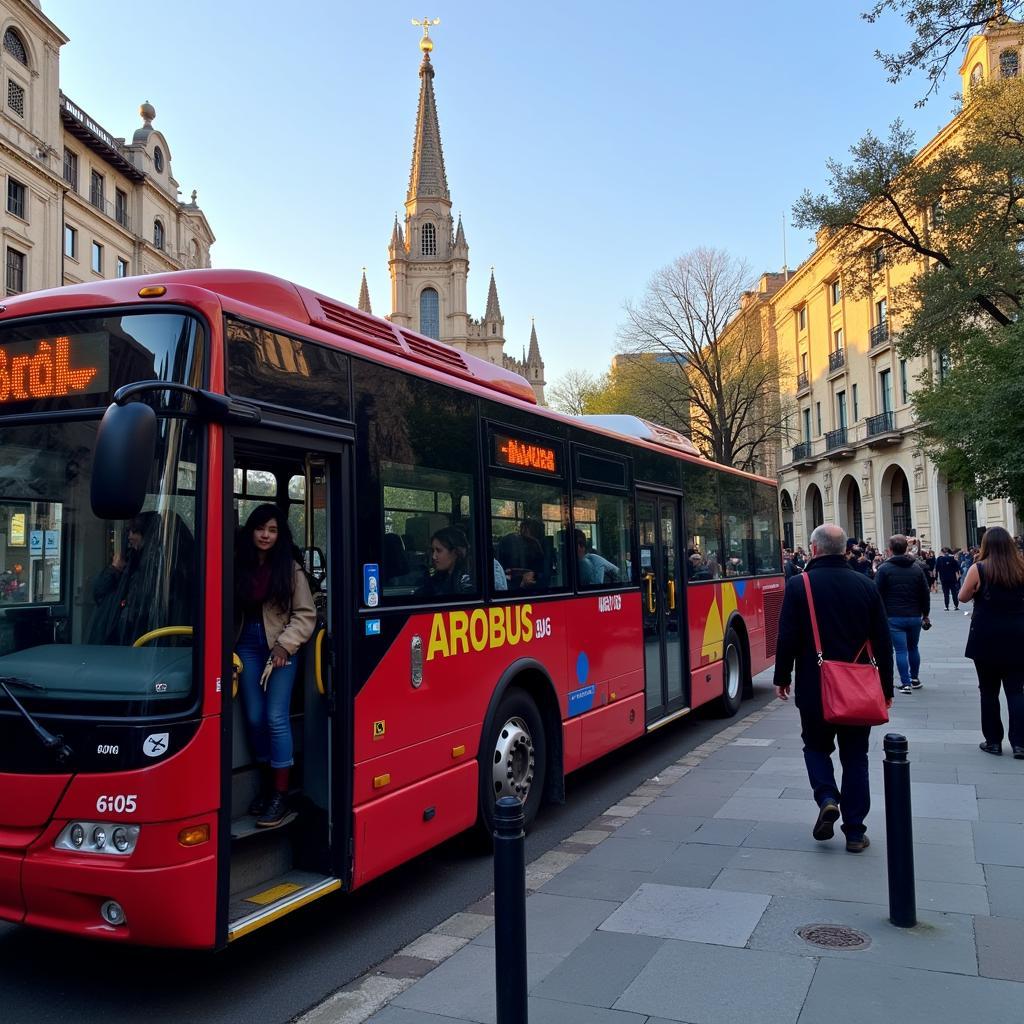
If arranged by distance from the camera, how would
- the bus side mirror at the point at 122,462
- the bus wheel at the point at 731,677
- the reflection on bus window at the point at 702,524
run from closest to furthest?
the bus side mirror at the point at 122,462
the reflection on bus window at the point at 702,524
the bus wheel at the point at 731,677

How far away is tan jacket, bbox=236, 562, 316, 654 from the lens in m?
4.45

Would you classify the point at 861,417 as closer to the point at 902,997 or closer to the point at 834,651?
the point at 834,651

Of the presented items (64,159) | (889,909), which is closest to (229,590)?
(889,909)

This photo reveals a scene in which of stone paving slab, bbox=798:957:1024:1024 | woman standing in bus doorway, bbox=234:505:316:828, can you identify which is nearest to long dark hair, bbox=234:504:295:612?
woman standing in bus doorway, bbox=234:505:316:828

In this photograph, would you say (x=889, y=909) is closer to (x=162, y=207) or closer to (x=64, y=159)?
(x=64, y=159)

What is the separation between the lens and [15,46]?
36.3 m

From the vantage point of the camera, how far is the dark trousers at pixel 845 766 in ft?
18.4

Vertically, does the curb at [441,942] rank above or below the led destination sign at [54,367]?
below

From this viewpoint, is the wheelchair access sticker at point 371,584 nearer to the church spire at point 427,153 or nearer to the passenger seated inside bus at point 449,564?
the passenger seated inside bus at point 449,564

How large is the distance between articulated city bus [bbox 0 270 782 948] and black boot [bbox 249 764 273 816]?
0.19ft

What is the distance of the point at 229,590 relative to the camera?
375 cm

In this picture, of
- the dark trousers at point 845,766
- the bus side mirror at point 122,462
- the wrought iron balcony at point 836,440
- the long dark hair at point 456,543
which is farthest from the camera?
the wrought iron balcony at point 836,440

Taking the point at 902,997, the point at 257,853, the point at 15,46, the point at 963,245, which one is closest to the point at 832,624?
the point at 902,997

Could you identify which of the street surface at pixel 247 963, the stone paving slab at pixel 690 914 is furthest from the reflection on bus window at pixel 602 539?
the stone paving slab at pixel 690 914
